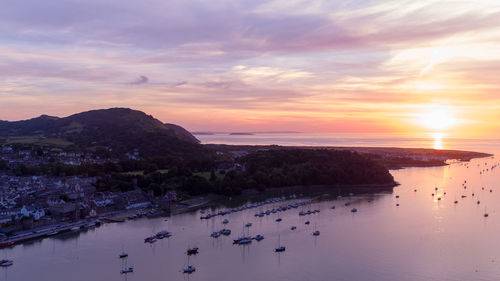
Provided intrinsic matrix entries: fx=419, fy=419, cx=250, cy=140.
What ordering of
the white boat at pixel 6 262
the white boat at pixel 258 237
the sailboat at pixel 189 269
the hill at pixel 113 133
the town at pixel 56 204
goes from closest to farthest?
1. the sailboat at pixel 189 269
2. the white boat at pixel 6 262
3. the white boat at pixel 258 237
4. the town at pixel 56 204
5. the hill at pixel 113 133

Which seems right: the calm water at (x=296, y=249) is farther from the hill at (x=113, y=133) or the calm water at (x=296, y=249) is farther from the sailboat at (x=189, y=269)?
the hill at (x=113, y=133)

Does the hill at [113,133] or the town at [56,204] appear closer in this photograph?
the town at [56,204]

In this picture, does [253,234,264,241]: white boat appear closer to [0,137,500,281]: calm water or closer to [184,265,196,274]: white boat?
[0,137,500,281]: calm water

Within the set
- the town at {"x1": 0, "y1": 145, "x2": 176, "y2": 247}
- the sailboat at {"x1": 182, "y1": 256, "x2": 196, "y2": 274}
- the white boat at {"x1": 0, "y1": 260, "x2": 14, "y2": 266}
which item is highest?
the town at {"x1": 0, "y1": 145, "x2": 176, "y2": 247}

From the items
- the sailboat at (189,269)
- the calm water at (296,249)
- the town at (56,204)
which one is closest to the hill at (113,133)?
the town at (56,204)

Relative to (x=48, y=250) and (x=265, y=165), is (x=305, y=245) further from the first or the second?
(x=265, y=165)

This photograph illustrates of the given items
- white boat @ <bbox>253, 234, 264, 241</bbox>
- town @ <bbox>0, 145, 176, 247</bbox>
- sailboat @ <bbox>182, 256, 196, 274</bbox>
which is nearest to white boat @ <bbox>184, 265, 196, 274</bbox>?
sailboat @ <bbox>182, 256, 196, 274</bbox>

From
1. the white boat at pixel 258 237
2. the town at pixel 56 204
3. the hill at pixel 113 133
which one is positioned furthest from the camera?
the hill at pixel 113 133
